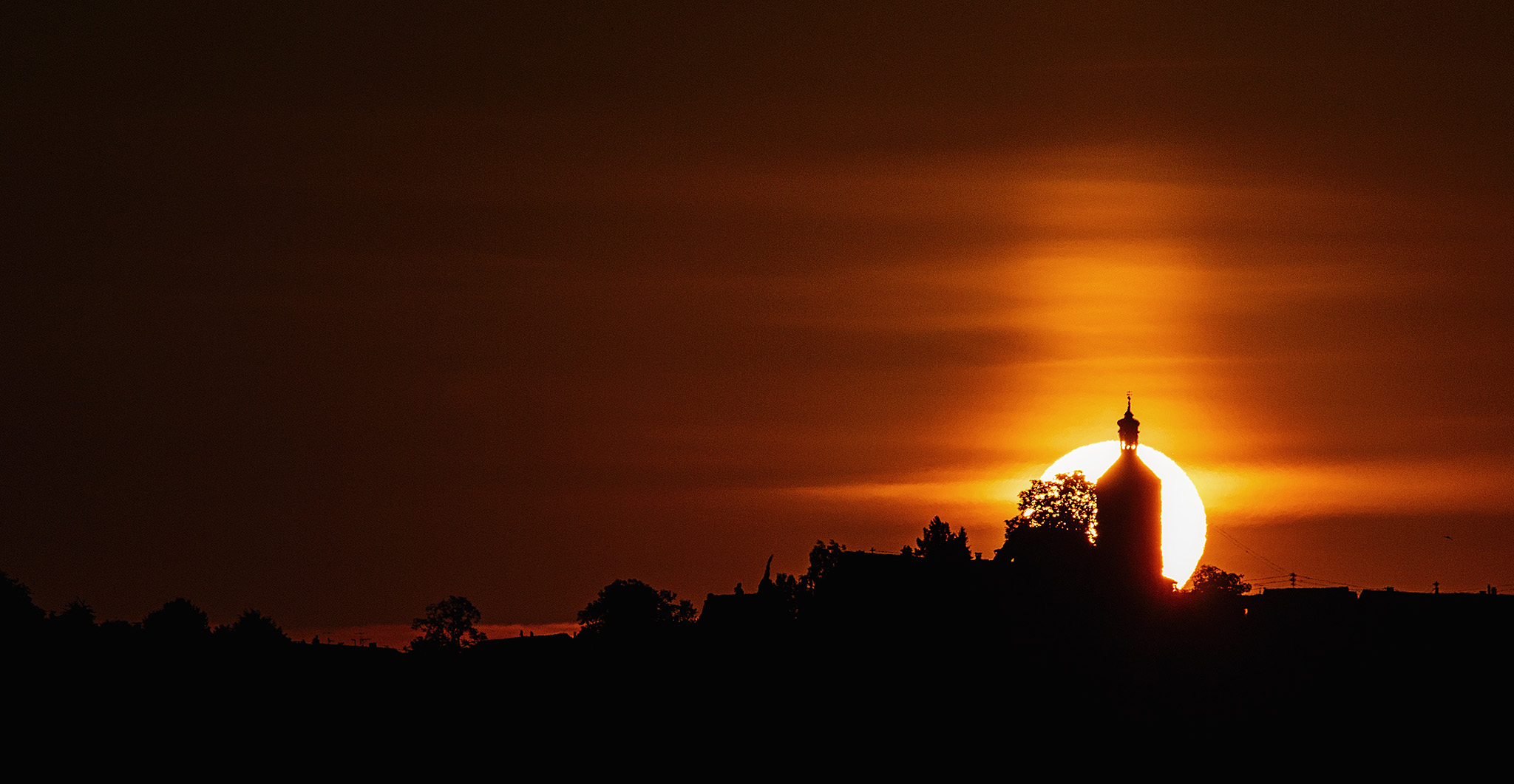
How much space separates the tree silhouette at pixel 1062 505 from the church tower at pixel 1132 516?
2.27ft

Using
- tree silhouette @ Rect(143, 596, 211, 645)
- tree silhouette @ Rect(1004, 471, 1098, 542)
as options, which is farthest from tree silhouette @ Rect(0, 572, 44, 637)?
tree silhouette @ Rect(1004, 471, 1098, 542)

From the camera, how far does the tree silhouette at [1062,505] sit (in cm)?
12200

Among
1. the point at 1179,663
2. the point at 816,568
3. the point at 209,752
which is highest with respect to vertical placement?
the point at 816,568

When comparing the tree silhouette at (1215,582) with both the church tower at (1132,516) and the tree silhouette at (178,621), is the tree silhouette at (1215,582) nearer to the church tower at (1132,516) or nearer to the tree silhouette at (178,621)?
the church tower at (1132,516)

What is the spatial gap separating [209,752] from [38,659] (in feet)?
63.2

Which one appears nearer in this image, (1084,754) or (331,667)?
(1084,754)

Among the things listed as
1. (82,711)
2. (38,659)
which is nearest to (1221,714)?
(82,711)

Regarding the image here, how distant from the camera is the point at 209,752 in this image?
8406 centimetres

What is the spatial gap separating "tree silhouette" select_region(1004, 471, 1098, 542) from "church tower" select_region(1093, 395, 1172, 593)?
692 millimetres

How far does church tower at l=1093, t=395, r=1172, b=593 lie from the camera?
402 ft

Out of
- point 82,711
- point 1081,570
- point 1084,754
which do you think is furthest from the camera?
point 1081,570

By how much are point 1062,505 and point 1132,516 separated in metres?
4.28

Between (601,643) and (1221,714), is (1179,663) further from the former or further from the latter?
(601,643)

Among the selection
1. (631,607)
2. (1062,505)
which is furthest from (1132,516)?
(631,607)
